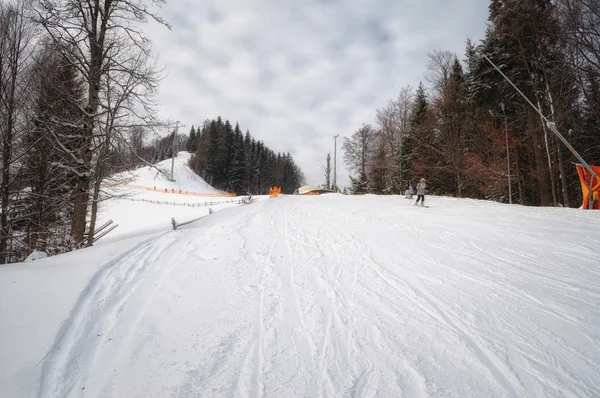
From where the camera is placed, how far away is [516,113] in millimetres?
22297

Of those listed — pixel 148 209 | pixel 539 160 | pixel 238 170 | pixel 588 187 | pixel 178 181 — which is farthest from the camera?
pixel 238 170

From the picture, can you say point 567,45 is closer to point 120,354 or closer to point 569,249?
point 569,249

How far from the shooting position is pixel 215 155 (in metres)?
69.6

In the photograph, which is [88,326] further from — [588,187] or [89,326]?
[588,187]

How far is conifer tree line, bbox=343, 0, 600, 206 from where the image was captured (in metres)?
15.7

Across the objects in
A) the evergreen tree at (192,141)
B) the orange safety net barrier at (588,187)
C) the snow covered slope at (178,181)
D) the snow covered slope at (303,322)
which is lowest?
the snow covered slope at (303,322)

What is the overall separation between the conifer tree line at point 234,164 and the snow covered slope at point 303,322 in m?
63.6

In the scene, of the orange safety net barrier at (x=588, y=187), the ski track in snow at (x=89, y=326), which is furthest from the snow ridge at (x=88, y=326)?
the orange safety net barrier at (x=588, y=187)

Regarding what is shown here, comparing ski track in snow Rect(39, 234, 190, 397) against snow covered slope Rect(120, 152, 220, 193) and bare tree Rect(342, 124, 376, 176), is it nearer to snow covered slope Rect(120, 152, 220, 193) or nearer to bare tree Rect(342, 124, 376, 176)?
bare tree Rect(342, 124, 376, 176)

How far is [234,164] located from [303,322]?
6732cm

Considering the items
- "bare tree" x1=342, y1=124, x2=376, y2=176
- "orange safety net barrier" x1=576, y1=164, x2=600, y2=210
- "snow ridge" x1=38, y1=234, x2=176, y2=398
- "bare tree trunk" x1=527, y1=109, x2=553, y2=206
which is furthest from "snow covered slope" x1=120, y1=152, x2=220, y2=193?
"orange safety net barrier" x1=576, y1=164, x2=600, y2=210

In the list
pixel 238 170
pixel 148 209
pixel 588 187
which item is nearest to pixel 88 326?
pixel 588 187

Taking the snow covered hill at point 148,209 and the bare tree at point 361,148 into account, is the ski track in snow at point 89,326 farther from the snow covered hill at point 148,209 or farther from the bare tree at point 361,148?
the bare tree at point 361,148

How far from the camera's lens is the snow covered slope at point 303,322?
2.84 m
